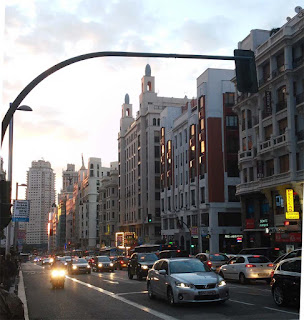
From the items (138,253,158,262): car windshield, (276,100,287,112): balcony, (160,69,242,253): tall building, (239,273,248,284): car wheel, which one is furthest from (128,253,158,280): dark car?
(160,69,242,253): tall building

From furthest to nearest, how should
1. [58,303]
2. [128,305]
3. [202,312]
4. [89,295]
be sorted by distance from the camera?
[89,295], [58,303], [128,305], [202,312]

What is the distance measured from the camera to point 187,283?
14.1 meters

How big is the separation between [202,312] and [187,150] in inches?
2281

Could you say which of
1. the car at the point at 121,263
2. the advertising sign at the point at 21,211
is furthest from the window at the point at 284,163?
the advertising sign at the point at 21,211

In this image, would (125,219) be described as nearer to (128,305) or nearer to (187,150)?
(187,150)

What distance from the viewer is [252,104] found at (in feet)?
161

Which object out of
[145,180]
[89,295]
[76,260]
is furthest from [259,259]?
[145,180]

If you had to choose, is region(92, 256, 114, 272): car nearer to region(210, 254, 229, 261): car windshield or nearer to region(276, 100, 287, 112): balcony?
region(210, 254, 229, 261): car windshield

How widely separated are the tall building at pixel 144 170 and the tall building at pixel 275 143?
131ft

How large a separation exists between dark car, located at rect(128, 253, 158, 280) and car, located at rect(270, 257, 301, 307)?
48.3 feet

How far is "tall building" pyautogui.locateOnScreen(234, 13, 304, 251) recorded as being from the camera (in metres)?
40.6

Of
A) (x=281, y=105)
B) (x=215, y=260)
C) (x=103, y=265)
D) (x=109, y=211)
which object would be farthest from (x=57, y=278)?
(x=109, y=211)

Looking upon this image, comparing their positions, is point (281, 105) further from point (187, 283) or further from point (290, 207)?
point (187, 283)

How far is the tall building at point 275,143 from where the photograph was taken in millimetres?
40625
